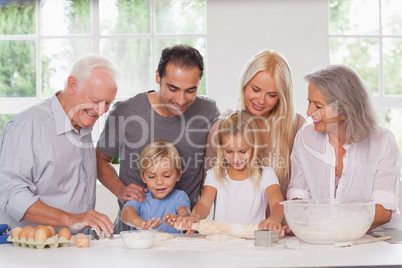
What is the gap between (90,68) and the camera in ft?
7.41

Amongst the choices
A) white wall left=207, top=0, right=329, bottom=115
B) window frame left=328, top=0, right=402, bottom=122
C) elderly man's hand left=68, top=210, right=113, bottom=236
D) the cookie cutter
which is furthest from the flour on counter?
window frame left=328, top=0, right=402, bottom=122

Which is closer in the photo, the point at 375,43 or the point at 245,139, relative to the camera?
the point at 245,139

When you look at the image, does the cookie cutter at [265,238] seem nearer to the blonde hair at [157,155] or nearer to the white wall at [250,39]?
the blonde hair at [157,155]

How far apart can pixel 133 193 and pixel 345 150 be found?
943 millimetres

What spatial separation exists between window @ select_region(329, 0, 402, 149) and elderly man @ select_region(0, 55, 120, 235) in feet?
8.19

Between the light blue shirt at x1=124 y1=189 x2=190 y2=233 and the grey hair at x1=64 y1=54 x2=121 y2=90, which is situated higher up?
the grey hair at x1=64 y1=54 x2=121 y2=90

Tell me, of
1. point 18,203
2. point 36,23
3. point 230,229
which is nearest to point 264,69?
point 230,229

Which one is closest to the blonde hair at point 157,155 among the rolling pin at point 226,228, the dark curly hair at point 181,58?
the dark curly hair at point 181,58

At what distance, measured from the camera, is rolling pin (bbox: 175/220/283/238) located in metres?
1.96

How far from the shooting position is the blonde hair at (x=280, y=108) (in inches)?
94.3

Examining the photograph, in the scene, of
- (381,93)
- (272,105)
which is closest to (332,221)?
(272,105)

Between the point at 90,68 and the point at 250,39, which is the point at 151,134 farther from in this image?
the point at 250,39

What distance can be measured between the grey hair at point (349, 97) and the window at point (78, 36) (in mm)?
1960

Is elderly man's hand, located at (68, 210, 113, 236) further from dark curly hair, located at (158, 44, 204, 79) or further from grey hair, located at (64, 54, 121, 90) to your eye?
dark curly hair, located at (158, 44, 204, 79)
